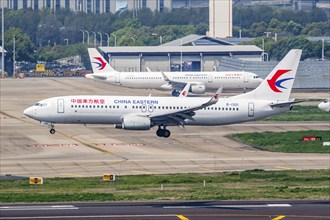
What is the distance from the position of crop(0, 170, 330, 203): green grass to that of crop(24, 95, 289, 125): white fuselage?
1657 cm

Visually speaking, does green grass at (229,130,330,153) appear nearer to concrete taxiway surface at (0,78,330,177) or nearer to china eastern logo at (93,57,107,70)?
concrete taxiway surface at (0,78,330,177)

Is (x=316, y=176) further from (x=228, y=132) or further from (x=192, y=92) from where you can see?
(x=192, y=92)

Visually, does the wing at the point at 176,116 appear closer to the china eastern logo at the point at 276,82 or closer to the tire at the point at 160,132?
the tire at the point at 160,132

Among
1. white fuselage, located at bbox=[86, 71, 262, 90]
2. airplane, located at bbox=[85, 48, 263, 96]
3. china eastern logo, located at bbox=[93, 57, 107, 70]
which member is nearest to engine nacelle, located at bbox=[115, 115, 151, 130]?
airplane, located at bbox=[85, 48, 263, 96]

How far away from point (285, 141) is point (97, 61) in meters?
Result: 65.0

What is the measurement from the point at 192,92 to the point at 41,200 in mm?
90024

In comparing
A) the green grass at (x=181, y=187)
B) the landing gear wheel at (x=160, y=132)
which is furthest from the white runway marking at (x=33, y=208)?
the landing gear wheel at (x=160, y=132)

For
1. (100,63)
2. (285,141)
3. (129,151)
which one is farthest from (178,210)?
(100,63)

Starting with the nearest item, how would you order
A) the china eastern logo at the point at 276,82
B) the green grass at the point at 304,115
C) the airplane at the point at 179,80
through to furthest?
the china eastern logo at the point at 276,82 < the green grass at the point at 304,115 < the airplane at the point at 179,80

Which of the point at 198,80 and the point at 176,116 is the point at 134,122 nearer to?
the point at 176,116

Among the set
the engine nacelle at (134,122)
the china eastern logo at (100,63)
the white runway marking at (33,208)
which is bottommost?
the white runway marking at (33,208)

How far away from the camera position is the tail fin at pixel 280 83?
88875mm

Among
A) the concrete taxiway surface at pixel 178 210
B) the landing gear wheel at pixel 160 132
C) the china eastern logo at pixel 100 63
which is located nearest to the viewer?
the concrete taxiway surface at pixel 178 210

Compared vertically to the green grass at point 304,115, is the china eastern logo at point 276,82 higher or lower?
higher
